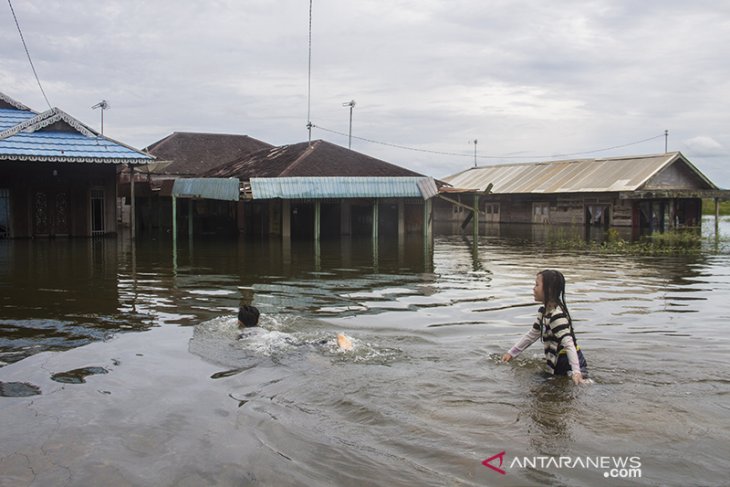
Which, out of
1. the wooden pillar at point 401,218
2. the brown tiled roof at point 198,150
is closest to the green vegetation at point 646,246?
the wooden pillar at point 401,218

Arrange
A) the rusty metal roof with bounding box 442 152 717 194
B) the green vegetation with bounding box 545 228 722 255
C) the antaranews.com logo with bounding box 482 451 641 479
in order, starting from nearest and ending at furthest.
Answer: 1. the antaranews.com logo with bounding box 482 451 641 479
2. the green vegetation with bounding box 545 228 722 255
3. the rusty metal roof with bounding box 442 152 717 194

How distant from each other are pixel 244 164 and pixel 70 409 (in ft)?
89.6

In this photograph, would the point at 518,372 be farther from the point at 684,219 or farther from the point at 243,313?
the point at 684,219

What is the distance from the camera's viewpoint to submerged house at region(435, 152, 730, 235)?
38938mm

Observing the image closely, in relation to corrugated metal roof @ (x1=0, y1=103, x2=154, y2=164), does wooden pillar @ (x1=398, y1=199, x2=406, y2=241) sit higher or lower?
lower

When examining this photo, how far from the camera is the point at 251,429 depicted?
5641 millimetres

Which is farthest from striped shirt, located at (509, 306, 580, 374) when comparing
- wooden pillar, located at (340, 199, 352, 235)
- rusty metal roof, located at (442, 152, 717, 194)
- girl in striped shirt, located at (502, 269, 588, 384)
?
rusty metal roof, located at (442, 152, 717, 194)

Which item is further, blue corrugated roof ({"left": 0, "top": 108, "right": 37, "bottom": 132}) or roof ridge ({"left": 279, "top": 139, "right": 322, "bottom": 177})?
roof ridge ({"left": 279, "top": 139, "right": 322, "bottom": 177})

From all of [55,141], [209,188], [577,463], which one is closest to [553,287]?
[577,463]

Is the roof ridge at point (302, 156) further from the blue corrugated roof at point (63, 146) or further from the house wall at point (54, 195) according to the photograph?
the house wall at point (54, 195)

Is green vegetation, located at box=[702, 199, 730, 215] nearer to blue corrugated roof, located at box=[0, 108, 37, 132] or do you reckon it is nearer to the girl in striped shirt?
blue corrugated roof, located at box=[0, 108, 37, 132]

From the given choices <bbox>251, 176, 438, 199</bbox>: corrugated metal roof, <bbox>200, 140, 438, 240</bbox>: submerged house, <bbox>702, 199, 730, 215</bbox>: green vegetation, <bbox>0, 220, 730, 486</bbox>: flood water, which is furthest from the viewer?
<bbox>702, 199, 730, 215</bbox>: green vegetation

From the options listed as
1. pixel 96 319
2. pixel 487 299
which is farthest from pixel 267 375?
pixel 487 299

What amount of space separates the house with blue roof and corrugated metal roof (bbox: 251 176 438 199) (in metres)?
4.45
